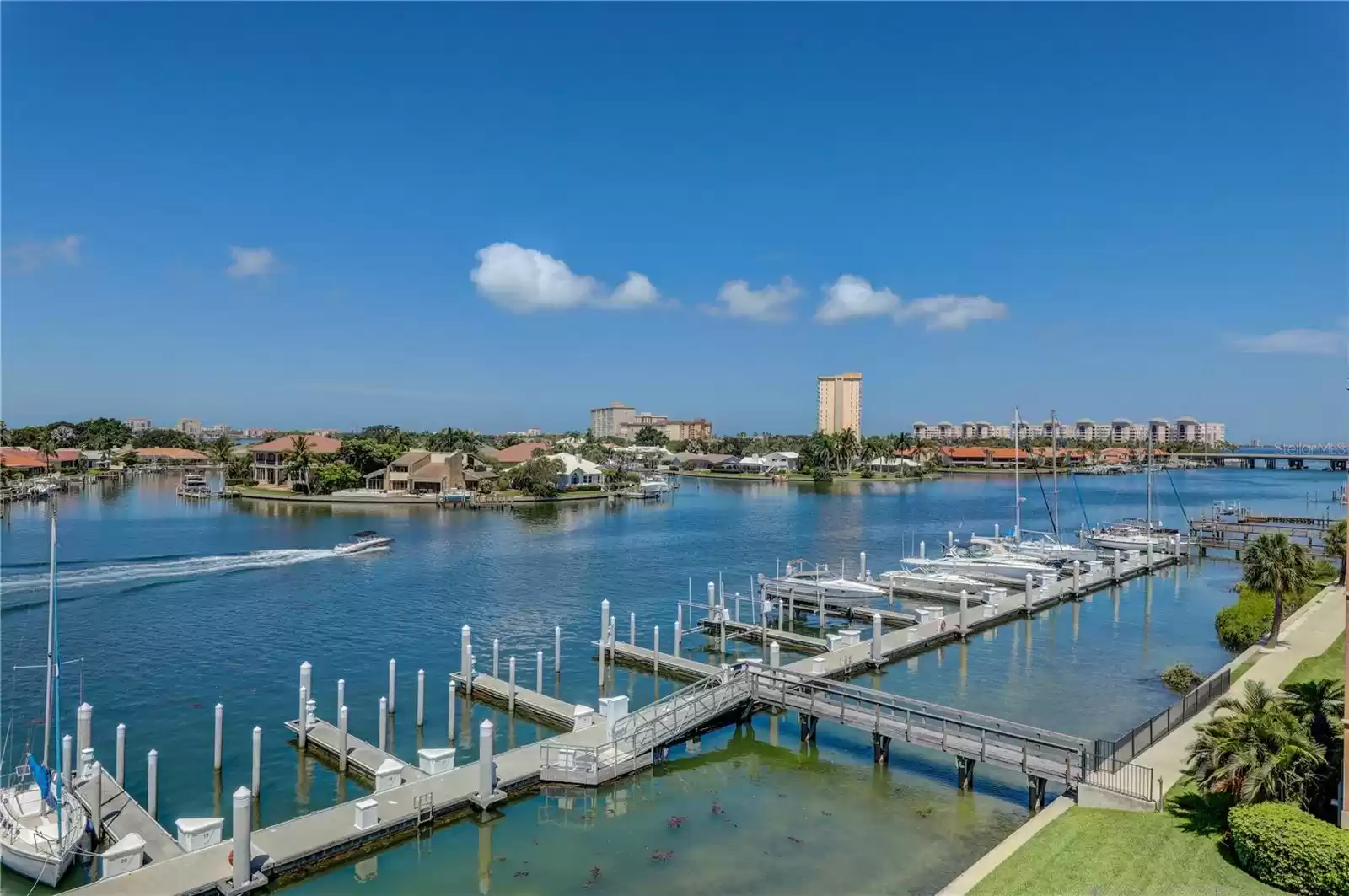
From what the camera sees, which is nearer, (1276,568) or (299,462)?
(1276,568)

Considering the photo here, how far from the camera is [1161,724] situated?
71.9 feet

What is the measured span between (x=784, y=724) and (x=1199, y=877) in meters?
14.5

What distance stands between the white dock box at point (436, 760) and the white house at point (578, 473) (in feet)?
333

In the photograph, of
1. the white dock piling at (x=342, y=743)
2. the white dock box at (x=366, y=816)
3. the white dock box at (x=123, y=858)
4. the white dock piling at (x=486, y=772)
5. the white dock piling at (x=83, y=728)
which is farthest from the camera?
the white dock piling at (x=342, y=743)

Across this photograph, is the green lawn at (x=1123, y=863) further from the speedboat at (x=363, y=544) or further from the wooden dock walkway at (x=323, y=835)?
the speedboat at (x=363, y=544)

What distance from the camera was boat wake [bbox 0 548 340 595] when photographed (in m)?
49.2

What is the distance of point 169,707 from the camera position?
2933 cm

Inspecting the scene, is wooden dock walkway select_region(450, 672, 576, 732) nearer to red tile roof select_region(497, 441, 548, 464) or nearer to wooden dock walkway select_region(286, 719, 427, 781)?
wooden dock walkway select_region(286, 719, 427, 781)

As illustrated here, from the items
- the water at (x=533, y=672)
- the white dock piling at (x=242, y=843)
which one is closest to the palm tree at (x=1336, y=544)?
the water at (x=533, y=672)

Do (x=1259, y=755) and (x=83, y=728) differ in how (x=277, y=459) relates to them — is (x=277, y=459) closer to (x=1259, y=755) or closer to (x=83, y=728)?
(x=83, y=728)

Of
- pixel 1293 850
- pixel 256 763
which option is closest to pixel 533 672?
pixel 256 763

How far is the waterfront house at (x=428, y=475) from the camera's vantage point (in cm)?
11550

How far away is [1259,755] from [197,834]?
65.8 feet

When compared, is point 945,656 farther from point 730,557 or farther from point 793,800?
point 730,557
